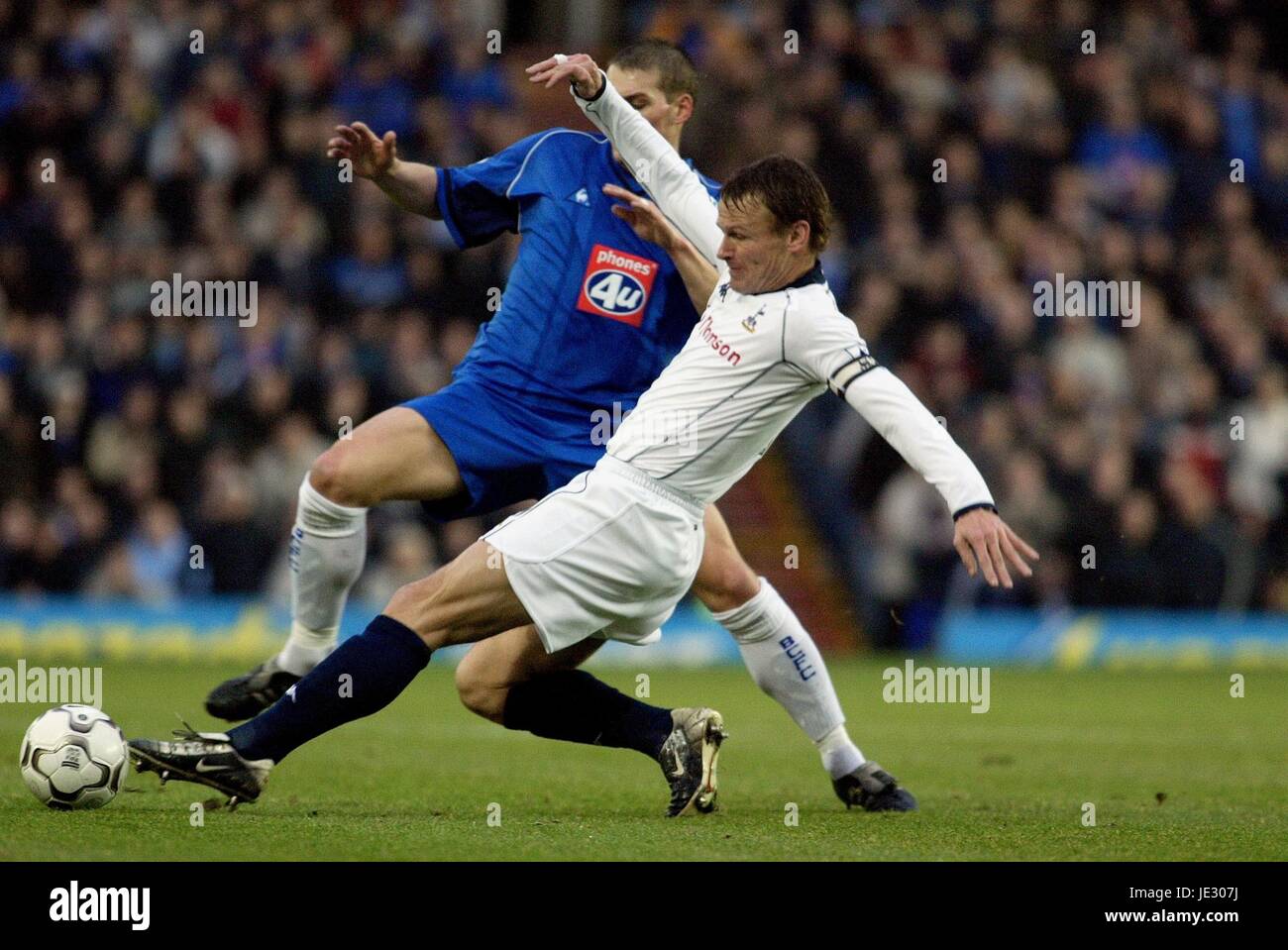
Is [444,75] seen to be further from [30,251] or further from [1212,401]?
[1212,401]

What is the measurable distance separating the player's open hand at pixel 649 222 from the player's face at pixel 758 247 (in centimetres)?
56

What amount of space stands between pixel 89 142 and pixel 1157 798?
13609mm

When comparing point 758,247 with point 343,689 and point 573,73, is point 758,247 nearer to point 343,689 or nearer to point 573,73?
point 573,73

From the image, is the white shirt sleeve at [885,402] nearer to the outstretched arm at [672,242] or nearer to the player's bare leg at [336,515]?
the outstretched arm at [672,242]

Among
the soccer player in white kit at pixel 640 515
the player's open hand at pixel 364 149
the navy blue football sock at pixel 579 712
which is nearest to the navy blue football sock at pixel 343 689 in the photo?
the soccer player in white kit at pixel 640 515

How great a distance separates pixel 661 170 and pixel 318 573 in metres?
2.04

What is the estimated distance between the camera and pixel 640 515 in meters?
6.06

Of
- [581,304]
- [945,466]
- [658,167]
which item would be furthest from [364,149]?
[945,466]

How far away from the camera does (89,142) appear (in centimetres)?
1802

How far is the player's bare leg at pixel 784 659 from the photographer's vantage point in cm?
704

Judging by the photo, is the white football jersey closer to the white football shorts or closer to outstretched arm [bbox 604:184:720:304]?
the white football shorts

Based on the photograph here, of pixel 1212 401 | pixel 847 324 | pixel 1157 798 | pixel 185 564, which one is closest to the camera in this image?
pixel 847 324

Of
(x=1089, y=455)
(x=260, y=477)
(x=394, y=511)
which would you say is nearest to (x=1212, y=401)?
(x=1089, y=455)

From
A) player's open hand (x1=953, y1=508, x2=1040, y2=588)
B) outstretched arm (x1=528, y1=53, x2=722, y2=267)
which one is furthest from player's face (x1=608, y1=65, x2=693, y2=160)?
player's open hand (x1=953, y1=508, x2=1040, y2=588)
